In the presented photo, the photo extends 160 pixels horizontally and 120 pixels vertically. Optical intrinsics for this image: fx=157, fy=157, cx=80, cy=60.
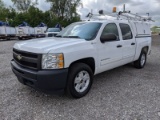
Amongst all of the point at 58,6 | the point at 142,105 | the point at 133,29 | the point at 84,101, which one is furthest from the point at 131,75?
the point at 58,6

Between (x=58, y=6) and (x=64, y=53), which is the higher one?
(x=58, y=6)

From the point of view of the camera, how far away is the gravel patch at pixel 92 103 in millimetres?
2988

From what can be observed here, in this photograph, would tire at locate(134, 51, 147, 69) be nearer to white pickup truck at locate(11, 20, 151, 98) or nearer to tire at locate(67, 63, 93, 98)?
white pickup truck at locate(11, 20, 151, 98)

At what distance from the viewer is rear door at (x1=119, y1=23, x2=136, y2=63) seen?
4.91 m

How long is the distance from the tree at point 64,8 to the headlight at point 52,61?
4068cm

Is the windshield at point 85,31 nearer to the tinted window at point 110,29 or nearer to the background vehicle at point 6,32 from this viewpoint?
the tinted window at point 110,29

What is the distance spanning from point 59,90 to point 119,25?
9.39 ft

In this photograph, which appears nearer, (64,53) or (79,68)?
(64,53)

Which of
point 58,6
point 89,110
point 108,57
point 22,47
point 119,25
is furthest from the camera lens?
point 58,6

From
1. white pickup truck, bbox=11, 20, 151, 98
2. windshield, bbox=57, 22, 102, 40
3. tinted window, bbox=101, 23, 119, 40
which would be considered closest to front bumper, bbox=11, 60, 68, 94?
white pickup truck, bbox=11, 20, 151, 98

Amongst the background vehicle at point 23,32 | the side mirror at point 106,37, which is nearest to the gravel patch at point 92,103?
the side mirror at point 106,37

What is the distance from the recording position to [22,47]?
3457 mm

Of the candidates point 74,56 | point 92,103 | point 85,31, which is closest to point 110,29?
point 85,31

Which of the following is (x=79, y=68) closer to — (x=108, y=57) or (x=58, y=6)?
(x=108, y=57)
